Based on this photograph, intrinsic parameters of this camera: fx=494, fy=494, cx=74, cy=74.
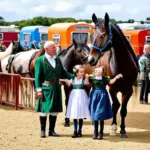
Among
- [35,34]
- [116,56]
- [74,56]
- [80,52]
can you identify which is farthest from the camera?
[35,34]

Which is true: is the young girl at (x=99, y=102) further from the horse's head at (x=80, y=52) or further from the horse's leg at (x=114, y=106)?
the horse's head at (x=80, y=52)

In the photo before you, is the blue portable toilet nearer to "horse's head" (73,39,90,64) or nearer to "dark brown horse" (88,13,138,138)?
"horse's head" (73,39,90,64)

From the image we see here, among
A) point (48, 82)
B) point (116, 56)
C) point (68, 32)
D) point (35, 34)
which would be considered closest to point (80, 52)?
point (116, 56)

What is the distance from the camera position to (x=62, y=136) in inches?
337

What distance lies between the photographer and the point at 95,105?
818 centimetres

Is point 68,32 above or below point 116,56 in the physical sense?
above

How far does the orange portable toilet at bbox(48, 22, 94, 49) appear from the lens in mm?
24625

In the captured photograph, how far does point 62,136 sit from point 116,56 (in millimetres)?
1687

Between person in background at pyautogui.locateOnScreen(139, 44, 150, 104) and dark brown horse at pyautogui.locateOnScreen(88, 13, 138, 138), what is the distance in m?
4.54

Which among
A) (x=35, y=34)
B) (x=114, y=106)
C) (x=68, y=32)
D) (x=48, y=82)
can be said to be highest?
(x=68, y=32)

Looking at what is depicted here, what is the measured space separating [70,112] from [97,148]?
1.05 meters

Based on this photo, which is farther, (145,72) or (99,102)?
(145,72)

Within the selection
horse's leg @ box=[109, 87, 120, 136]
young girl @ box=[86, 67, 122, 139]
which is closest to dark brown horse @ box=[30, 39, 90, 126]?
A: horse's leg @ box=[109, 87, 120, 136]

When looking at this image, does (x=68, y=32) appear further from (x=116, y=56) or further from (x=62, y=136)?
(x=62, y=136)
